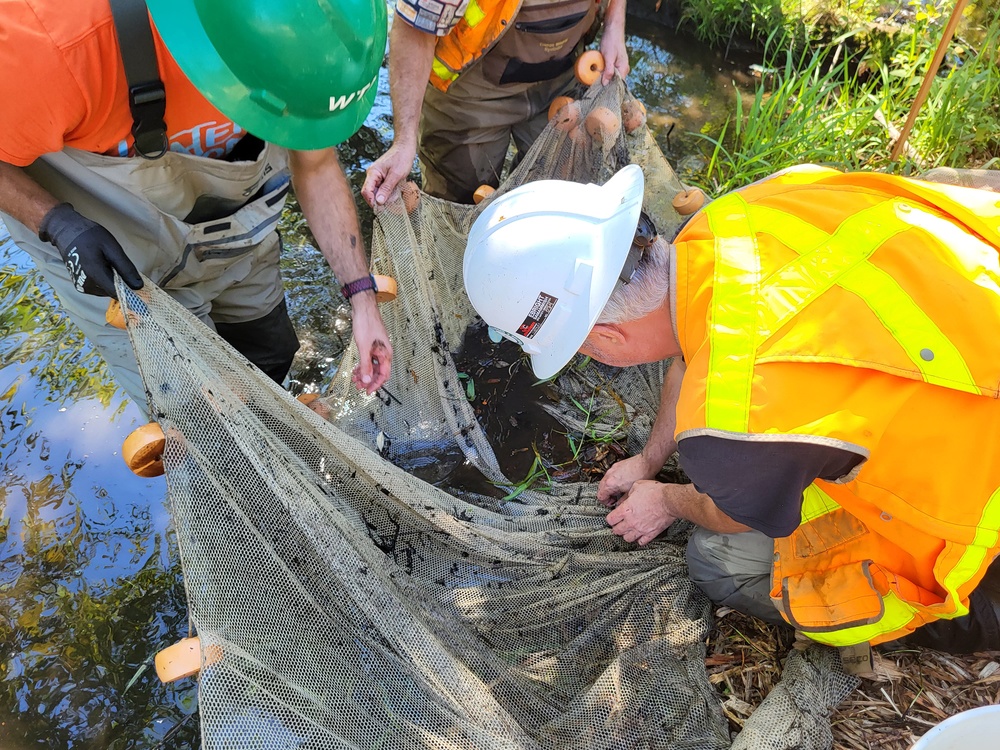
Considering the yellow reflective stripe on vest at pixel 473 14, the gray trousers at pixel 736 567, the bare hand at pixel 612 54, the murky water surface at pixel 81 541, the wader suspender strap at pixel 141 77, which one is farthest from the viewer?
the bare hand at pixel 612 54

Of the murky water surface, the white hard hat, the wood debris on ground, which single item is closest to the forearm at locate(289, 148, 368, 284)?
the white hard hat

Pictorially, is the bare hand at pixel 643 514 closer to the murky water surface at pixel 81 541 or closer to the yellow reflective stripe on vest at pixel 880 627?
the yellow reflective stripe on vest at pixel 880 627

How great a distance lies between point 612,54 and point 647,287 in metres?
1.54

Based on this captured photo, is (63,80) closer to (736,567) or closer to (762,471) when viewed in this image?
(762,471)

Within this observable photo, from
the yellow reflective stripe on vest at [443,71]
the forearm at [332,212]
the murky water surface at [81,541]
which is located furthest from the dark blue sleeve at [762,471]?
the yellow reflective stripe on vest at [443,71]

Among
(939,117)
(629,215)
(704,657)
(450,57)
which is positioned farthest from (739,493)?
(939,117)

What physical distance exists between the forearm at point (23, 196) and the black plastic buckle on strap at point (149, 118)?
0.78 ft

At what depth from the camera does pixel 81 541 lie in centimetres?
241

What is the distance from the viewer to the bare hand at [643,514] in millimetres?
1973

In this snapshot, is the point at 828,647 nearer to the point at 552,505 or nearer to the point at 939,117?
the point at 552,505

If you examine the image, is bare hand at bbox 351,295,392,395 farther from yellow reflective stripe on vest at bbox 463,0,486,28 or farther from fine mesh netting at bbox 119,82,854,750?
yellow reflective stripe on vest at bbox 463,0,486,28

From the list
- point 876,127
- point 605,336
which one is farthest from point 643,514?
point 876,127

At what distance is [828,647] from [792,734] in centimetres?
34

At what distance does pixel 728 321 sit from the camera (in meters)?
1.32
